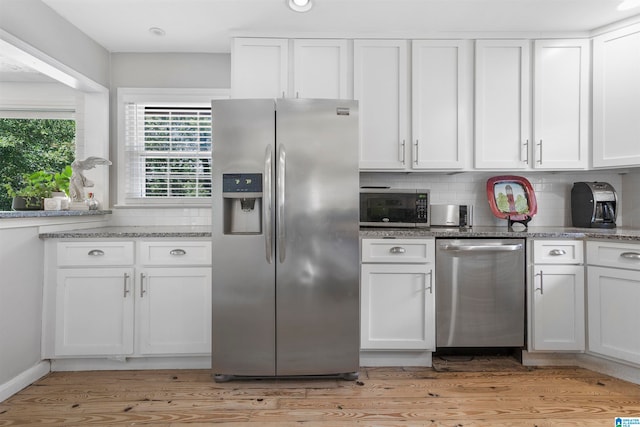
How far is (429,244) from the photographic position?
236 cm

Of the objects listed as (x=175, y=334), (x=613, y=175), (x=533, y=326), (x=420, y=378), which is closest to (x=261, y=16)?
(x=175, y=334)

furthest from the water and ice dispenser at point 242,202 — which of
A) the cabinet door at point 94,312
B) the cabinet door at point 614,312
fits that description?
the cabinet door at point 614,312

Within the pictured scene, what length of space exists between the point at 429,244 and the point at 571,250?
957 mm

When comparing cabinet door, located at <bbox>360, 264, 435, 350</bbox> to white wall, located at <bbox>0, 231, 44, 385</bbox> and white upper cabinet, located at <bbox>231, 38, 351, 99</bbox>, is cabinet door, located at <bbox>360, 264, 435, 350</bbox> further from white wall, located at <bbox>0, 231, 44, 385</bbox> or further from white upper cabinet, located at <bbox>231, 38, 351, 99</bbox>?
white wall, located at <bbox>0, 231, 44, 385</bbox>

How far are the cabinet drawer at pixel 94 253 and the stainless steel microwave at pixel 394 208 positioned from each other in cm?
162

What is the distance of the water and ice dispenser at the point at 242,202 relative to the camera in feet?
6.90

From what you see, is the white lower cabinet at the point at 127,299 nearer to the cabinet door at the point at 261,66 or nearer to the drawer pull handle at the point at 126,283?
the drawer pull handle at the point at 126,283

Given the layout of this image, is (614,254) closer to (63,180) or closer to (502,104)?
(502,104)

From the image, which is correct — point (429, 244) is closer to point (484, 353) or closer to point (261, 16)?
point (484, 353)

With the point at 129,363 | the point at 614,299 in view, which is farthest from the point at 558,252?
the point at 129,363

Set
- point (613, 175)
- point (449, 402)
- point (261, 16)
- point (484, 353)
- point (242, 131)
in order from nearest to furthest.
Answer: point (449, 402), point (242, 131), point (261, 16), point (484, 353), point (613, 175)

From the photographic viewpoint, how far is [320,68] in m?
2.63

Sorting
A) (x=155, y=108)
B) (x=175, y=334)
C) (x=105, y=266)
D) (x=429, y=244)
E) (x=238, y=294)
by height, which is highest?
(x=155, y=108)

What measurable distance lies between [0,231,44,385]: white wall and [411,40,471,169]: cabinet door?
2.60 metres
